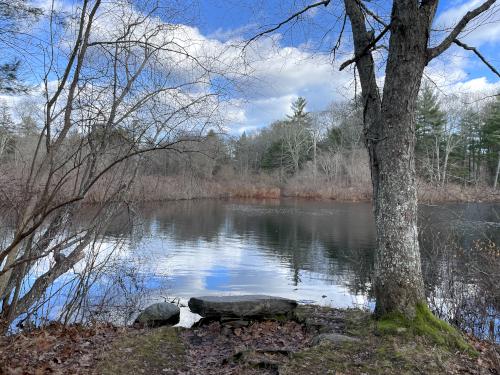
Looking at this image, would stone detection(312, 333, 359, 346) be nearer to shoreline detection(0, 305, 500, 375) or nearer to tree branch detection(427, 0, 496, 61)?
shoreline detection(0, 305, 500, 375)

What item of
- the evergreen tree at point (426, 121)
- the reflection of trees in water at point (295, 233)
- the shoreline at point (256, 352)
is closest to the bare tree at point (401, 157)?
the shoreline at point (256, 352)

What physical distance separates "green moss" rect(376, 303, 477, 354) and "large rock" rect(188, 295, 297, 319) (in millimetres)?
2013

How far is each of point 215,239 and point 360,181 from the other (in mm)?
30677

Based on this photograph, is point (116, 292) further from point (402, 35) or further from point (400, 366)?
point (402, 35)

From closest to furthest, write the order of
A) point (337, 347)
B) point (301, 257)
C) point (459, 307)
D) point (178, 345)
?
point (337, 347) → point (178, 345) → point (459, 307) → point (301, 257)

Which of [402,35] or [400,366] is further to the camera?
[402,35]

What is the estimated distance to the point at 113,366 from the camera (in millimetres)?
4625

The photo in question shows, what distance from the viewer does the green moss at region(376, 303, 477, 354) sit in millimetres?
5098

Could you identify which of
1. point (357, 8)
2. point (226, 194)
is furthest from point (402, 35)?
point (226, 194)

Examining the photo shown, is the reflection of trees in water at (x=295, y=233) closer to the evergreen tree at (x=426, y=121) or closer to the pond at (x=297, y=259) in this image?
the pond at (x=297, y=259)

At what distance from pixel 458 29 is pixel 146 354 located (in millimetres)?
5549

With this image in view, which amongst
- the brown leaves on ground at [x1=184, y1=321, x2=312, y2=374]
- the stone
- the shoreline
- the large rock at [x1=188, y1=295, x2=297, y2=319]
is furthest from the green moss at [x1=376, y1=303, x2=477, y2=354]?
the large rock at [x1=188, y1=295, x2=297, y2=319]

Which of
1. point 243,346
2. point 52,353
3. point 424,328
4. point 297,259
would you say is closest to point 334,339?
point 424,328

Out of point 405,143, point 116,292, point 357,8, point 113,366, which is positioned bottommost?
point 116,292
